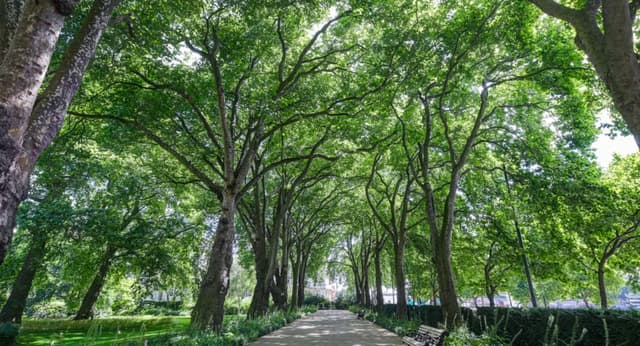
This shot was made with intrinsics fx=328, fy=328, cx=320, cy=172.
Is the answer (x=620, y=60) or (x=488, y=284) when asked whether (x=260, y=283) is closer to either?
(x=620, y=60)

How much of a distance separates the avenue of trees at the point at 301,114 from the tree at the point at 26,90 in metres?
0.02

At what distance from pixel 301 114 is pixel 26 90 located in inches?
367

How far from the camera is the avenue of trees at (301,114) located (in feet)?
14.1

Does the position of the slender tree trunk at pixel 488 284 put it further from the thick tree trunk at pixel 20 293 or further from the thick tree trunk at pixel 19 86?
the thick tree trunk at pixel 20 293

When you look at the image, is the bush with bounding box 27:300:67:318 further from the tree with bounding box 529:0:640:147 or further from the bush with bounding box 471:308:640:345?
the tree with bounding box 529:0:640:147

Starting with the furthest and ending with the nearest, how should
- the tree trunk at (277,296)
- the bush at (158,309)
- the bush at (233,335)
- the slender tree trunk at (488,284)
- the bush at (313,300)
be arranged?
1. the bush at (313,300)
2. the bush at (158,309)
3. the slender tree trunk at (488,284)
4. the tree trunk at (277,296)
5. the bush at (233,335)

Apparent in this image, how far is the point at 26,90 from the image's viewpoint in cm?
306

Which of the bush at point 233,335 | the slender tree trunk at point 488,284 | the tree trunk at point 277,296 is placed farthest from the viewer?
the slender tree trunk at point 488,284

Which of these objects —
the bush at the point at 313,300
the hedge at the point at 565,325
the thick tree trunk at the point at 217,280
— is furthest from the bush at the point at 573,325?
the bush at the point at 313,300

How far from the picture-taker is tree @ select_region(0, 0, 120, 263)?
9.44 ft

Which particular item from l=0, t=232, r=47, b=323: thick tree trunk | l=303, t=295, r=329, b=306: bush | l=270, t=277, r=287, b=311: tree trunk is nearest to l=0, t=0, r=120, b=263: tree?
l=0, t=232, r=47, b=323: thick tree trunk

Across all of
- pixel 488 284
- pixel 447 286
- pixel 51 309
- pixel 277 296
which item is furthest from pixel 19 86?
pixel 51 309

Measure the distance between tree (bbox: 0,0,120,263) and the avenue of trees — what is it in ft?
0.06

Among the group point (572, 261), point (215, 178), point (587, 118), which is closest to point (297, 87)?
point (215, 178)
